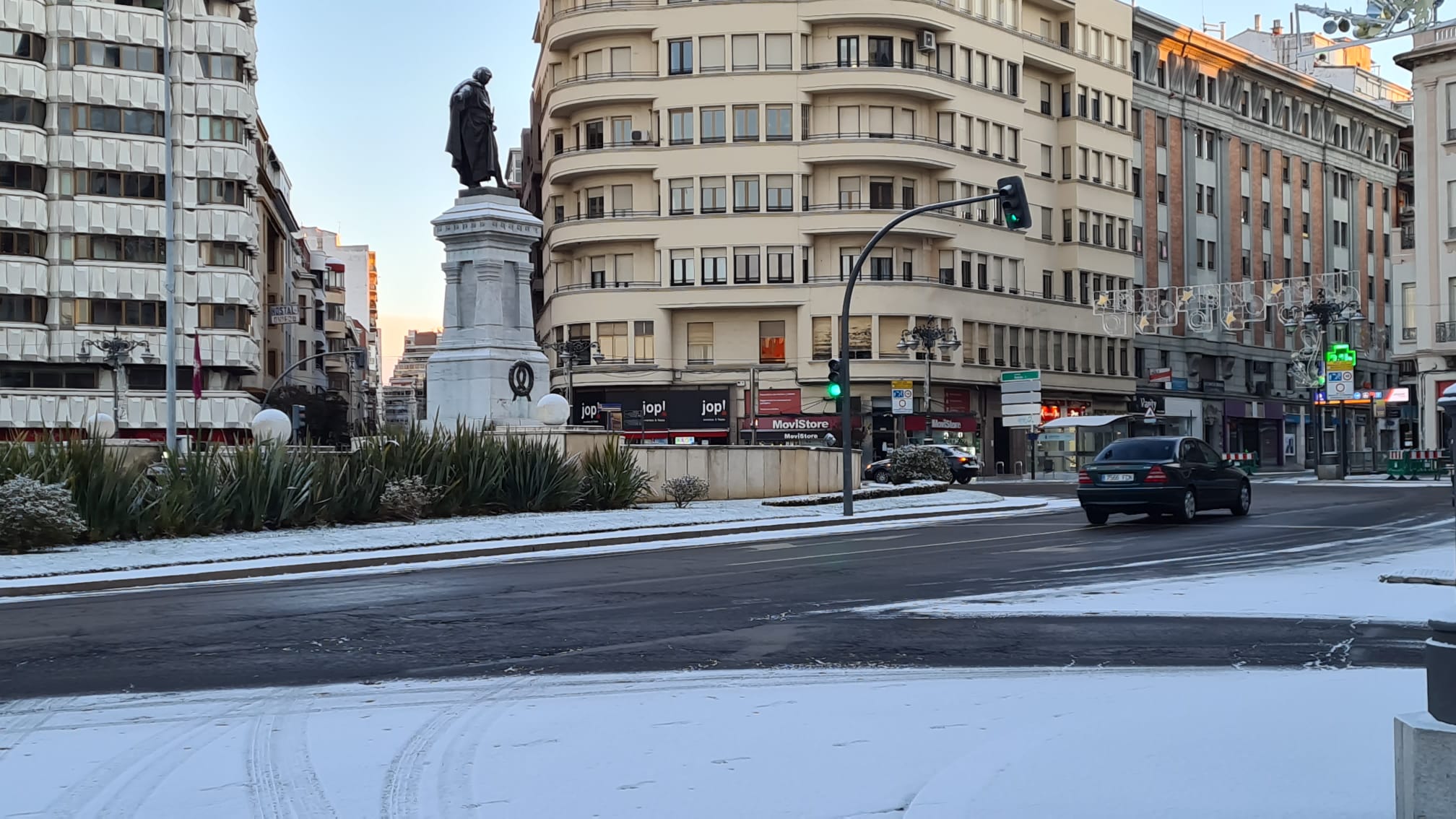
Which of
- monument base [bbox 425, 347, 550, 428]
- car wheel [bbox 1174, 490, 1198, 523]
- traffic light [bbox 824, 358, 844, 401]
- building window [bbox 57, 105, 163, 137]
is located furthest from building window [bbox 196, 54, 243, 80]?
car wheel [bbox 1174, 490, 1198, 523]

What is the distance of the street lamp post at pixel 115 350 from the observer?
6169 cm

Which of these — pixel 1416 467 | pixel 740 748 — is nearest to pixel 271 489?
pixel 740 748

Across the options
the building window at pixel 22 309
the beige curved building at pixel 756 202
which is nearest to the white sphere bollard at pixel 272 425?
the beige curved building at pixel 756 202

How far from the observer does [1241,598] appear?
1256cm

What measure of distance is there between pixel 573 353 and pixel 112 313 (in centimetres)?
2334

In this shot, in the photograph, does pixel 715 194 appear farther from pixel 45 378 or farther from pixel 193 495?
pixel 193 495

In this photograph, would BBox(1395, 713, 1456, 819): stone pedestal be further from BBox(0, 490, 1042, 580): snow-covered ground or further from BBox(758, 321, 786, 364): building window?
BBox(758, 321, 786, 364): building window

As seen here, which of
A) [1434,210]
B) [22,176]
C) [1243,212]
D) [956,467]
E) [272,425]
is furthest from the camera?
[1243,212]

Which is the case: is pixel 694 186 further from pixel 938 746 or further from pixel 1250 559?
pixel 938 746

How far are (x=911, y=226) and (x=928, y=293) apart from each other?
3245 millimetres

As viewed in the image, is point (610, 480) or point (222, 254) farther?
point (222, 254)

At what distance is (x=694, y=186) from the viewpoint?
6512cm

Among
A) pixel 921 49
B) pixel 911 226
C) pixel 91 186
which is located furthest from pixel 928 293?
pixel 91 186

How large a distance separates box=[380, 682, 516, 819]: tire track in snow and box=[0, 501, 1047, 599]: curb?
28.8 feet
